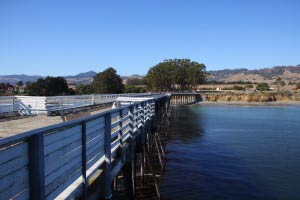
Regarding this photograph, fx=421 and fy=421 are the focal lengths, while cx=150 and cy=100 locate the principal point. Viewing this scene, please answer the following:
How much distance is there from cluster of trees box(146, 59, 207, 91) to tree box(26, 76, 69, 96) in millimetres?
66053

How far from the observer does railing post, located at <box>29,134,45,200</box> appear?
441 centimetres

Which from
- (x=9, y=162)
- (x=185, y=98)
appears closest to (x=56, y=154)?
(x=9, y=162)

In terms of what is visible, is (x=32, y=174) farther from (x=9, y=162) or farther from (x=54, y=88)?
(x=54, y=88)

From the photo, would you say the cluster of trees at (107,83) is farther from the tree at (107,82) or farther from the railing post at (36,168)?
the railing post at (36,168)

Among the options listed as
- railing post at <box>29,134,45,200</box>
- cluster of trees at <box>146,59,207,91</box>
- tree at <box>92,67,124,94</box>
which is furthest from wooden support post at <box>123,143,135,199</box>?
cluster of trees at <box>146,59,207,91</box>

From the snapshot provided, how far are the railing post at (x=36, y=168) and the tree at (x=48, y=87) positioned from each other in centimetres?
7285

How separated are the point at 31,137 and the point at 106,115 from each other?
3867mm

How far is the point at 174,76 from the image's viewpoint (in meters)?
147

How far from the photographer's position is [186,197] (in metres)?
16.9

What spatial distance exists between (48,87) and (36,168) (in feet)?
251

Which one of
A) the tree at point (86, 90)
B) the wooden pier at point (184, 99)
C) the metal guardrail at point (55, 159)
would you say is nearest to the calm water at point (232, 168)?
the metal guardrail at point (55, 159)

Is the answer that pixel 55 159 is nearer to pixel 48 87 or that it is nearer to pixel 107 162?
pixel 107 162

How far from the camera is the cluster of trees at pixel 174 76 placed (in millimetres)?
146625

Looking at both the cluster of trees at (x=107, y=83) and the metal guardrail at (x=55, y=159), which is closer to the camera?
the metal guardrail at (x=55, y=159)
